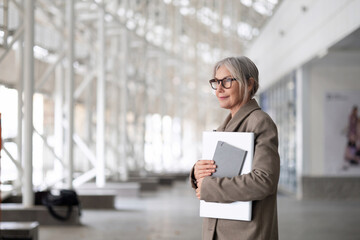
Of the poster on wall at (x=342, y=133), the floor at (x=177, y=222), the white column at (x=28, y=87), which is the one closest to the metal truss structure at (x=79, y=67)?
the white column at (x=28, y=87)

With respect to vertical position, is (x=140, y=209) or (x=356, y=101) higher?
(x=356, y=101)

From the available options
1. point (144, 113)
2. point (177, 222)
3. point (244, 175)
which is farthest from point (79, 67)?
point (244, 175)

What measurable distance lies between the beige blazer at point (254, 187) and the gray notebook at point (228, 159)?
0.19 feet

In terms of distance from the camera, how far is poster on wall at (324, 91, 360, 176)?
1866cm

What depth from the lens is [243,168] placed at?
8.91 ft

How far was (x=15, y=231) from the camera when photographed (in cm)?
826

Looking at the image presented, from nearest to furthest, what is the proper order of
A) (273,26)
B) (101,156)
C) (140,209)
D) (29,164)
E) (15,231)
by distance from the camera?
(15,231)
(29,164)
(140,209)
(101,156)
(273,26)

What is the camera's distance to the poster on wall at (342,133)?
18656 mm

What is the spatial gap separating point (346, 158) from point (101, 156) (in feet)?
25.3

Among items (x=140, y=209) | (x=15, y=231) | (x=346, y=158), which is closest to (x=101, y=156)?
(x=140, y=209)

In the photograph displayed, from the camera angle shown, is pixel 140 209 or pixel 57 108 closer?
pixel 140 209

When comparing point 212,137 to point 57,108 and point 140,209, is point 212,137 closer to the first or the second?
point 140,209

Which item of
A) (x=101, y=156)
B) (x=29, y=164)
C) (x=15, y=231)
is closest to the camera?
(x=15, y=231)

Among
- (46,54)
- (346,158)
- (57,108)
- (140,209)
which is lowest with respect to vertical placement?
(140,209)
